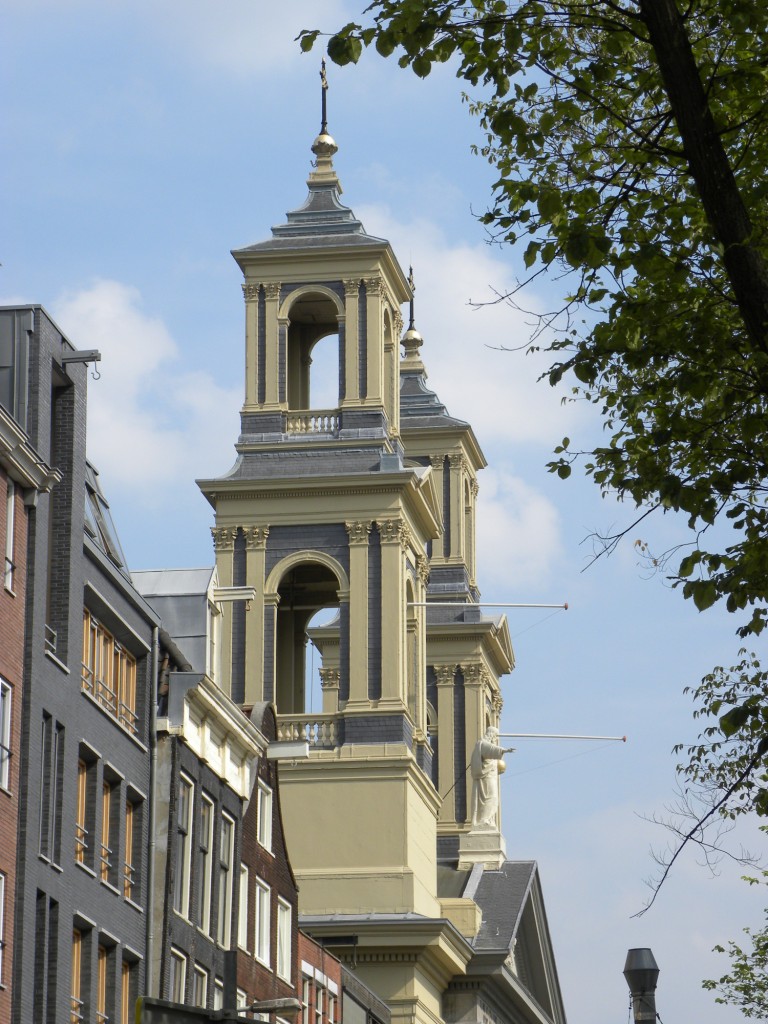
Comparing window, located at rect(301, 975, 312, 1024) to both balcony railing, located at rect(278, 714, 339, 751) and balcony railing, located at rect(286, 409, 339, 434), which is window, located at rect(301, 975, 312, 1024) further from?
balcony railing, located at rect(286, 409, 339, 434)

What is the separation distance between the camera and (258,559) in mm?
70438

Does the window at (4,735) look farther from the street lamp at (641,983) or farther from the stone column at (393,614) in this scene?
the stone column at (393,614)

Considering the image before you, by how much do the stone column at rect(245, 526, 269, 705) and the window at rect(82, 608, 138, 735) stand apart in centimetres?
2362

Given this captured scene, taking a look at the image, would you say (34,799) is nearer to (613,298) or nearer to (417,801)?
A: (613,298)

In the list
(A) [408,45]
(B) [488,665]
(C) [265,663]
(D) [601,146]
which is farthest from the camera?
(B) [488,665]

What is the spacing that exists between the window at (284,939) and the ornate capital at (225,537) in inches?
690

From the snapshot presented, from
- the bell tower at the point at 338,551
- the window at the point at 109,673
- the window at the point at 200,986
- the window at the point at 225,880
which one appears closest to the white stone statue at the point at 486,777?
the bell tower at the point at 338,551

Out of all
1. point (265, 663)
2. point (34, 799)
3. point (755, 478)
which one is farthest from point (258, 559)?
point (755, 478)

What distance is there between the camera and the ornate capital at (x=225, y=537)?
70688 mm

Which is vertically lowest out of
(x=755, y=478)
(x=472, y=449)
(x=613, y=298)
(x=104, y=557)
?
(x=755, y=478)

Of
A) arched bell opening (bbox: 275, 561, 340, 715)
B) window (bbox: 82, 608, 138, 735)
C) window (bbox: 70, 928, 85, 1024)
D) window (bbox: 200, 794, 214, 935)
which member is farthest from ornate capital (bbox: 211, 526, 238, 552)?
window (bbox: 70, 928, 85, 1024)

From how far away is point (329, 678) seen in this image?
257 ft

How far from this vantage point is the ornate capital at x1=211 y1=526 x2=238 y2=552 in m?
70.7

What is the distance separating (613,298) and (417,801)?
1991 inches
